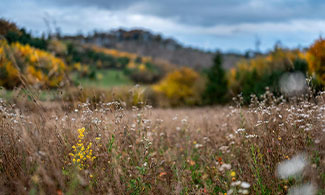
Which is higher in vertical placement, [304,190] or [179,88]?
[304,190]

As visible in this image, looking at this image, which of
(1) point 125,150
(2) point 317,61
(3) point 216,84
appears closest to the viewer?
(1) point 125,150

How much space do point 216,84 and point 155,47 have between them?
80.2 metres

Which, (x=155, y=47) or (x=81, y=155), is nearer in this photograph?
(x=81, y=155)

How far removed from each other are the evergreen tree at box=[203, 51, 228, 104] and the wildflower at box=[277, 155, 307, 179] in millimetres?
24707

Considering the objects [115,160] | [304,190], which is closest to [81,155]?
[115,160]

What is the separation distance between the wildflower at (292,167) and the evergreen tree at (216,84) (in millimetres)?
24707

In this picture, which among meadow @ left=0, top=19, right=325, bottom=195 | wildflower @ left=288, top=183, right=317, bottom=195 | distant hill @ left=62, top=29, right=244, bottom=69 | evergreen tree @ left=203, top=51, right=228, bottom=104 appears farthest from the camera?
distant hill @ left=62, top=29, right=244, bottom=69

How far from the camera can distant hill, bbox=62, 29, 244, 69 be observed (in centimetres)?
8806

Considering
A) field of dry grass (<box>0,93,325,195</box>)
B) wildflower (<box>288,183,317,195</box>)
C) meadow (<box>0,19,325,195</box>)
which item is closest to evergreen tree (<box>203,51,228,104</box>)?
meadow (<box>0,19,325,195</box>)

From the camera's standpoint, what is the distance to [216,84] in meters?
28.1

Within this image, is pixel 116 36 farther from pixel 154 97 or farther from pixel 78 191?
pixel 78 191

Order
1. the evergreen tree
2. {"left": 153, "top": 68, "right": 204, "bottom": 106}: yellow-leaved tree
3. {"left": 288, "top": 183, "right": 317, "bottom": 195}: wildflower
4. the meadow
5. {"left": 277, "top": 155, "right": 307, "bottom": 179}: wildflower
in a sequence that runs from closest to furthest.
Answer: {"left": 288, "top": 183, "right": 317, "bottom": 195}: wildflower
the meadow
{"left": 277, "top": 155, "right": 307, "bottom": 179}: wildflower
the evergreen tree
{"left": 153, "top": 68, "right": 204, "bottom": 106}: yellow-leaved tree

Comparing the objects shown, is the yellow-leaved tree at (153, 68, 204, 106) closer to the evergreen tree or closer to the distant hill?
the evergreen tree

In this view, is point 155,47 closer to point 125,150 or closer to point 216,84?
point 216,84
